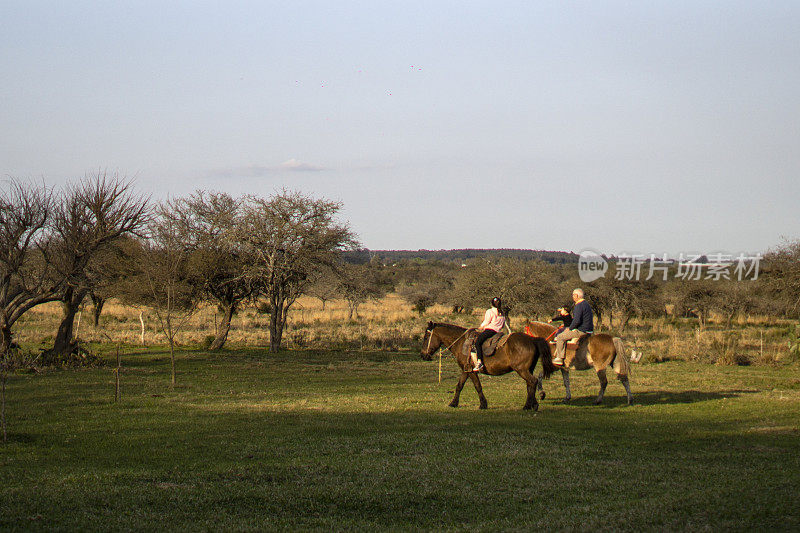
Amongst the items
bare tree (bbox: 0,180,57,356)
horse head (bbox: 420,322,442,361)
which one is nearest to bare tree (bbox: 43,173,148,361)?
bare tree (bbox: 0,180,57,356)

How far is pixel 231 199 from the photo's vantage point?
37375mm

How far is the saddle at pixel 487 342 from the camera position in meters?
16.3

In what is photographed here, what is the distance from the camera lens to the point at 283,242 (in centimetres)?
3384

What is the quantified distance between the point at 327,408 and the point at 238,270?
19261mm

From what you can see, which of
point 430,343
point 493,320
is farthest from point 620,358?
point 430,343

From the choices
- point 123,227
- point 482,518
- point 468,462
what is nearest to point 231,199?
point 123,227

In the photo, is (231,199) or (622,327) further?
(622,327)

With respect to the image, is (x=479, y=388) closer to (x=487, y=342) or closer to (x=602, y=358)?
(x=487, y=342)

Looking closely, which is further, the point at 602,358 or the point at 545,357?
the point at 602,358

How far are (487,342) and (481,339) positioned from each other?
170 millimetres

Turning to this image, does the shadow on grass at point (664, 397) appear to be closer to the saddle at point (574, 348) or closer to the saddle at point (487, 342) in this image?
the saddle at point (574, 348)

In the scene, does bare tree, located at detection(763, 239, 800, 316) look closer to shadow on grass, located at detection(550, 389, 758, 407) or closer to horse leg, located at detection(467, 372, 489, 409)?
shadow on grass, located at detection(550, 389, 758, 407)

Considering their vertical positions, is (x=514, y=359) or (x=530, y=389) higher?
(x=514, y=359)

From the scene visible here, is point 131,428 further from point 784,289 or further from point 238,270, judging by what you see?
point 784,289
